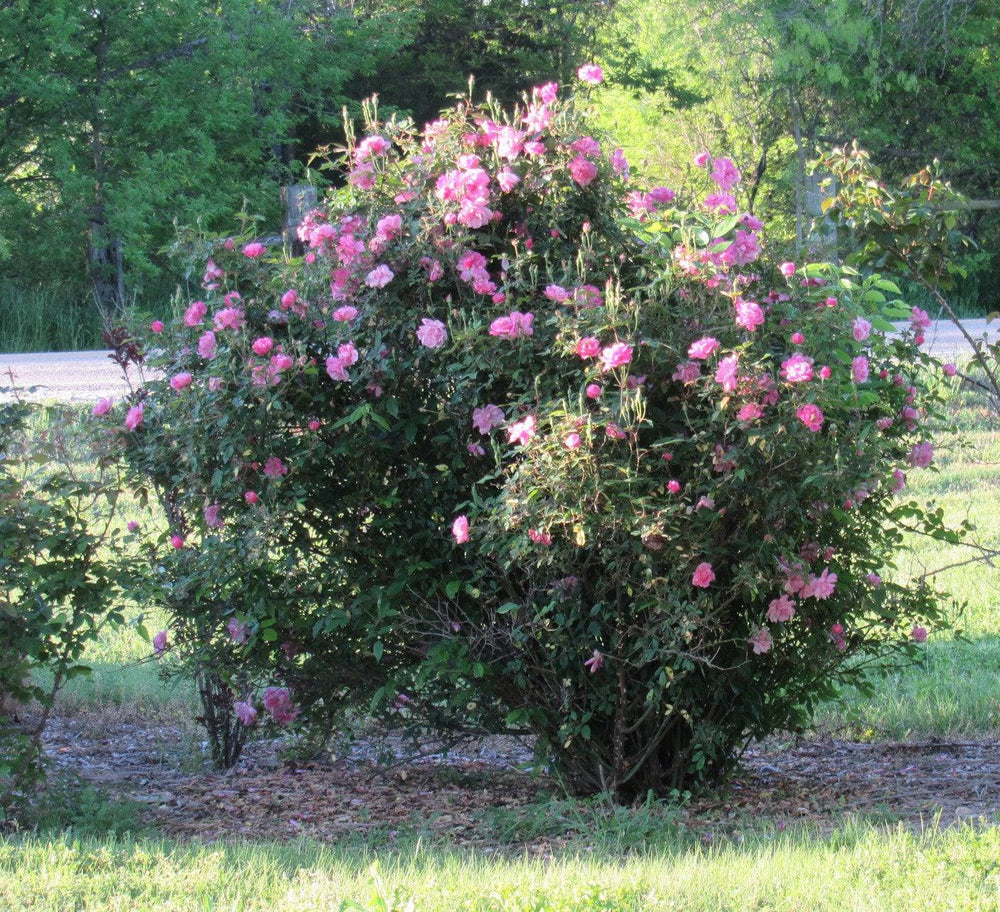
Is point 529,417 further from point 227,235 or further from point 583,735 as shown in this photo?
point 227,235

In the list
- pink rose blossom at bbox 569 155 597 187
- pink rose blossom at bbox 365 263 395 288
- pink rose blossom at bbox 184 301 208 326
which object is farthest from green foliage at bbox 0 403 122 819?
pink rose blossom at bbox 569 155 597 187

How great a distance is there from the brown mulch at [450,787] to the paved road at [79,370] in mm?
4824

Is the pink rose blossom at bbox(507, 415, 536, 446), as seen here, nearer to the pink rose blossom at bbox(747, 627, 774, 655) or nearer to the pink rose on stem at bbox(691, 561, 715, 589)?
the pink rose on stem at bbox(691, 561, 715, 589)

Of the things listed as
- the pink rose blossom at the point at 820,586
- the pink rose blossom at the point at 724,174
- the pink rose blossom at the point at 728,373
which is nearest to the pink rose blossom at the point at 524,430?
the pink rose blossom at the point at 728,373

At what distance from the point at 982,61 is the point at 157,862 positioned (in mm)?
20645

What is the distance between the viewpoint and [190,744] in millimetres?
6023

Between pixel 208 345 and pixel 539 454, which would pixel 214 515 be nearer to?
pixel 208 345

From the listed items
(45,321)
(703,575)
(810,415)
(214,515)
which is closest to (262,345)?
(214,515)

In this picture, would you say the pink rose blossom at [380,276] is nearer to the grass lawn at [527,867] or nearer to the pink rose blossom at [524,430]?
the pink rose blossom at [524,430]

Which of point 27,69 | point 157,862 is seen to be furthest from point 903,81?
point 157,862

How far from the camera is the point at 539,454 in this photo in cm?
383

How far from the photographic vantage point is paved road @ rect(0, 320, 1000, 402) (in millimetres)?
10914

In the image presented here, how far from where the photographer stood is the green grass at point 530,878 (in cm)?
292

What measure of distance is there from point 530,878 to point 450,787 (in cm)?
212
